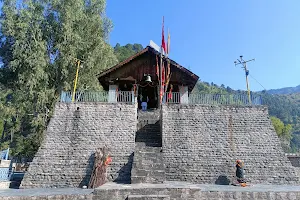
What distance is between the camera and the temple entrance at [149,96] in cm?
1708

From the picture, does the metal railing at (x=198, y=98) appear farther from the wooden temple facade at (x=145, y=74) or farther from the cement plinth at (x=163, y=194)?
the cement plinth at (x=163, y=194)

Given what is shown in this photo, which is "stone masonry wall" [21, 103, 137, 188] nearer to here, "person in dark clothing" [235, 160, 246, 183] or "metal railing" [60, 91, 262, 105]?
"metal railing" [60, 91, 262, 105]

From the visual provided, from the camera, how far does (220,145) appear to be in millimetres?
11172

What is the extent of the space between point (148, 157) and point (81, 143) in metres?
3.33

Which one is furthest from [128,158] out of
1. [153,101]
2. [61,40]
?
[61,40]

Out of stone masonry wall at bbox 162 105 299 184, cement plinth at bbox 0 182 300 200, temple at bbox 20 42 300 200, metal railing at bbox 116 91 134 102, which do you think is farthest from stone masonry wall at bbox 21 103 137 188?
cement plinth at bbox 0 182 300 200

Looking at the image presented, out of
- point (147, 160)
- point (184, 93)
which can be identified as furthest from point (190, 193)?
point (184, 93)

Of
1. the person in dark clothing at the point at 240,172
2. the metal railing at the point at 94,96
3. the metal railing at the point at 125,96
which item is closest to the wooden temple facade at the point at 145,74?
the metal railing at the point at 125,96

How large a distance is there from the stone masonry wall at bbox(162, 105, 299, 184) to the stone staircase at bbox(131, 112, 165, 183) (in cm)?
82

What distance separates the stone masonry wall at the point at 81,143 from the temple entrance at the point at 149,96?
17.0 ft

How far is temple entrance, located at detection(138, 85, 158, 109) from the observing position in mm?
17075

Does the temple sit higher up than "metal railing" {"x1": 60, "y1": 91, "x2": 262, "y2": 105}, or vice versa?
"metal railing" {"x1": 60, "y1": 91, "x2": 262, "y2": 105}

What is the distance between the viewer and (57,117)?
1169cm

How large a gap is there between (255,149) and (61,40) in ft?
48.9
